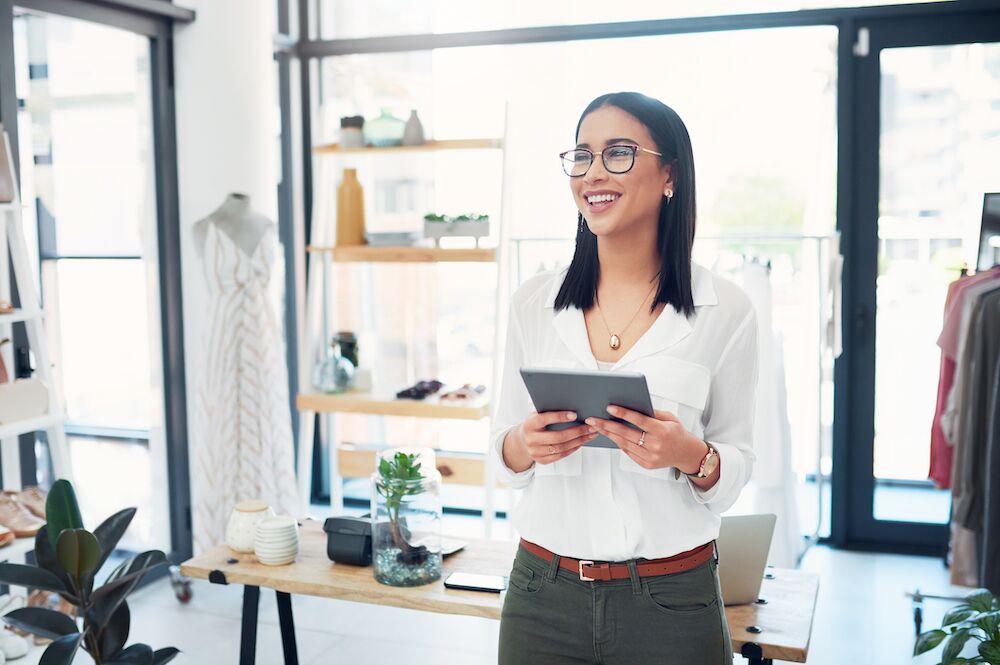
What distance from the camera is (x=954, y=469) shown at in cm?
351

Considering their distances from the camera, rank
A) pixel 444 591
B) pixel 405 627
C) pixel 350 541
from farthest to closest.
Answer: pixel 405 627 < pixel 350 541 < pixel 444 591

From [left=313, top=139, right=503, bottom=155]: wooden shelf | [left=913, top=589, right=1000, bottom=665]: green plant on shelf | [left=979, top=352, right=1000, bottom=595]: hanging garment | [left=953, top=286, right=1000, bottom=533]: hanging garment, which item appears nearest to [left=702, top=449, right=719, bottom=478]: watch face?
[left=913, top=589, right=1000, bottom=665]: green plant on shelf

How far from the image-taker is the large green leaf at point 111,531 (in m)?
2.06

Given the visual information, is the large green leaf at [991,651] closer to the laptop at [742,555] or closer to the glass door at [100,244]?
the laptop at [742,555]

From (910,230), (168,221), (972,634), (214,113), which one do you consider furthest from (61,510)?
(910,230)

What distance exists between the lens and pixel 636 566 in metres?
1.51

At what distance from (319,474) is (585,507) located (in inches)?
152

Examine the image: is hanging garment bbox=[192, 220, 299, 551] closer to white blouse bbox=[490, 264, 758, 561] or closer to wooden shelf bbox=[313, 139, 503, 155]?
wooden shelf bbox=[313, 139, 503, 155]

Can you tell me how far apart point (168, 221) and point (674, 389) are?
3036 mm

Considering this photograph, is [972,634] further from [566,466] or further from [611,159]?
[611,159]

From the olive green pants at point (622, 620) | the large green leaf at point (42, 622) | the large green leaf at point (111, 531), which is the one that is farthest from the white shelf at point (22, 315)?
the olive green pants at point (622, 620)

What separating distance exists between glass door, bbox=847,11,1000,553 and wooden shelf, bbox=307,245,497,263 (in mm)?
1637

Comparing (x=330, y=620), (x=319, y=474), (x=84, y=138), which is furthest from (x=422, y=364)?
(x=84, y=138)

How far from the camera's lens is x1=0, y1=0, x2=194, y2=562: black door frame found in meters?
3.78
